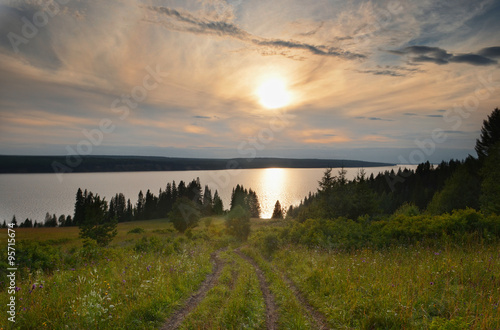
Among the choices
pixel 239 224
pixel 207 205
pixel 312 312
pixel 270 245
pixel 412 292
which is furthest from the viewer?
pixel 207 205

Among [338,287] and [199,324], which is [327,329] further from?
[199,324]

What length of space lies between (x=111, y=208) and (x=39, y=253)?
108949 mm

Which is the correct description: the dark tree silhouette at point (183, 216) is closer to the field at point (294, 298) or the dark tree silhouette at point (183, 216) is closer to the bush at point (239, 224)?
the bush at point (239, 224)

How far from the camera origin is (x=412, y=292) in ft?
23.2

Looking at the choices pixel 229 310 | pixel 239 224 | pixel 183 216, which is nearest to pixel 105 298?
pixel 229 310


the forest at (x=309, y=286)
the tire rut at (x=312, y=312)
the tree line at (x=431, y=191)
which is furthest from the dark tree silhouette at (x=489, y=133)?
the tire rut at (x=312, y=312)

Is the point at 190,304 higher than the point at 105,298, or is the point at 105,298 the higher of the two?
the point at 105,298

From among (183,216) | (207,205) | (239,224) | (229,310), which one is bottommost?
(207,205)

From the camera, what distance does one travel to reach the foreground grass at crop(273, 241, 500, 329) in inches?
232

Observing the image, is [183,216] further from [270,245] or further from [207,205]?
[207,205]

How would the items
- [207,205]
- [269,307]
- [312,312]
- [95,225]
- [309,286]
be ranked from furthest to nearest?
[207,205], [95,225], [309,286], [269,307], [312,312]

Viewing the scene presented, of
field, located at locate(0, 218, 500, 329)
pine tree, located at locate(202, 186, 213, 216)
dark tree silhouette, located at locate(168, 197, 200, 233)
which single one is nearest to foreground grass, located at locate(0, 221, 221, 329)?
field, located at locate(0, 218, 500, 329)

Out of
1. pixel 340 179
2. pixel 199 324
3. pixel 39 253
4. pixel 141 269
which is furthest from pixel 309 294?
pixel 340 179

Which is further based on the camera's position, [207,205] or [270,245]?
[207,205]
